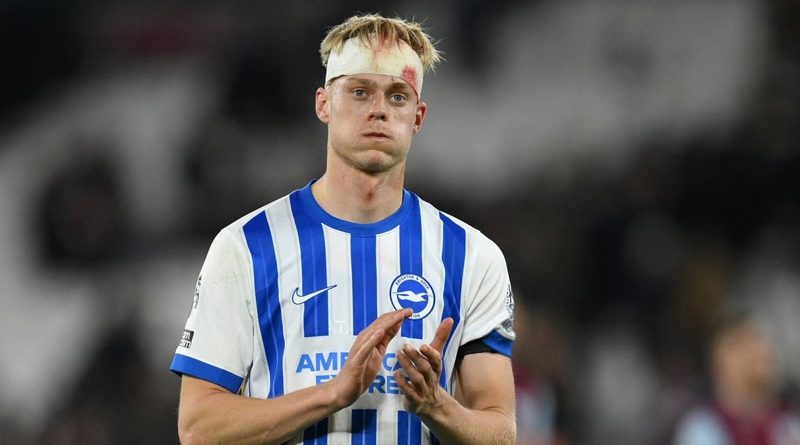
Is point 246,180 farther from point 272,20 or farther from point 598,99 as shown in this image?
point 598,99

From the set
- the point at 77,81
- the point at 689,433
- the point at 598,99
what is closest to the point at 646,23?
the point at 598,99

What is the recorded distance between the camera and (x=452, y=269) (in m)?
3.45

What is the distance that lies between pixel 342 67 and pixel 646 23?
18.8ft

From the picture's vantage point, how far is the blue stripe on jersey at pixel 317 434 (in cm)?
322

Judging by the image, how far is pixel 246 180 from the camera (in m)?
8.04

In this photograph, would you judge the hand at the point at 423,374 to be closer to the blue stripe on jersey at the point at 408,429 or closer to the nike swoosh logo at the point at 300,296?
the blue stripe on jersey at the point at 408,429

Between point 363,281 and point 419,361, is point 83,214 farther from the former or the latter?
point 419,361

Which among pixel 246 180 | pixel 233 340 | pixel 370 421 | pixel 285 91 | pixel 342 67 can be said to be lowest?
pixel 370 421

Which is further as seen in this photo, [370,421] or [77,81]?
[77,81]

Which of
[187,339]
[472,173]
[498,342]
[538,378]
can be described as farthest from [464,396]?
[472,173]

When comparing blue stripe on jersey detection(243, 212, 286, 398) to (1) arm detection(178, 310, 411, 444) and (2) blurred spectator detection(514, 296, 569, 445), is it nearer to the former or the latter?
(1) arm detection(178, 310, 411, 444)

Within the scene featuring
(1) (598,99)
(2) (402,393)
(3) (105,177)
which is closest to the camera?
(2) (402,393)

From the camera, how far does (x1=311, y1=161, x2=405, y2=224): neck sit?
11.2 feet

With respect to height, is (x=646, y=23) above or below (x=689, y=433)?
above
